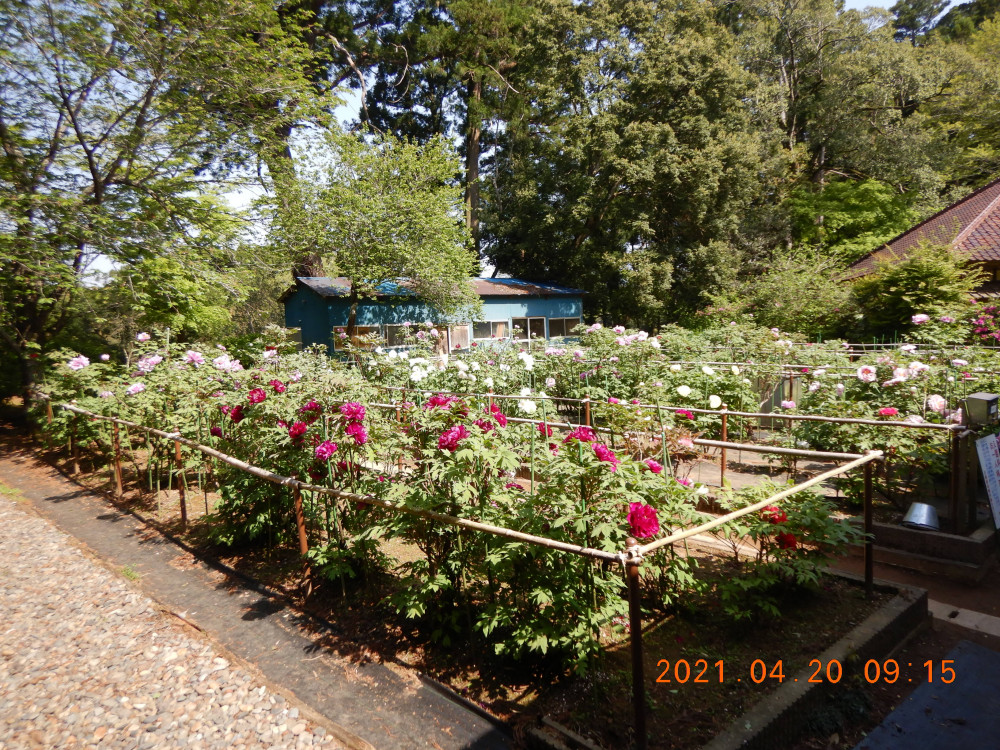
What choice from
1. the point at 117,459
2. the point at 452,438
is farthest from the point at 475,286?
the point at 452,438

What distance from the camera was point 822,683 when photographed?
2.45m

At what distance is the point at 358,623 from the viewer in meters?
3.18

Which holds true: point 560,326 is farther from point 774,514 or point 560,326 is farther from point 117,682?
point 117,682

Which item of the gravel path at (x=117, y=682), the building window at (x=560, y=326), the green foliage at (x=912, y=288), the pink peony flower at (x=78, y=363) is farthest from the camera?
the building window at (x=560, y=326)

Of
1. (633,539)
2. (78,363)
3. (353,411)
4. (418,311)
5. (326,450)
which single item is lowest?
(633,539)

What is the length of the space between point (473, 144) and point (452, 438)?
81.1 feet

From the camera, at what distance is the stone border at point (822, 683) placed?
2111 millimetres

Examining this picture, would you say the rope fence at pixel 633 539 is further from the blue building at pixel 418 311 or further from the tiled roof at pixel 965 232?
the tiled roof at pixel 965 232

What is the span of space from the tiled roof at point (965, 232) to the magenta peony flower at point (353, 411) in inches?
566

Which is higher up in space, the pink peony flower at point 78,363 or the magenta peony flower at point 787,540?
the pink peony flower at point 78,363

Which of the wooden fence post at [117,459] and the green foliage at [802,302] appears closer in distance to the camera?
the wooden fence post at [117,459]

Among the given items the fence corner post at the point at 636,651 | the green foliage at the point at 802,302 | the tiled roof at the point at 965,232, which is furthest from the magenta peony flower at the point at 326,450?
the tiled roof at the point at 965,232

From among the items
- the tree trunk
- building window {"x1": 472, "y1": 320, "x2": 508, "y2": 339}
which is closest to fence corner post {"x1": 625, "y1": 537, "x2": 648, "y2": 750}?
building window {"x1": 472, "y1": 320, "x2": 508, "y2": 339}

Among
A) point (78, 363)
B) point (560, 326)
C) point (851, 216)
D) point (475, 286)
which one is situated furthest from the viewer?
point (851, 216)
